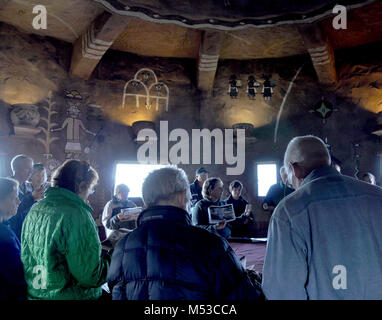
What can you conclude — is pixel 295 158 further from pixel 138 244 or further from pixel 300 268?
pixel 138 244

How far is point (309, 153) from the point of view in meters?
1.45

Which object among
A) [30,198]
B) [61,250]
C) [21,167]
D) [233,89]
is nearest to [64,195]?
[61,250]

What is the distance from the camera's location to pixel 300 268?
1.25 metres

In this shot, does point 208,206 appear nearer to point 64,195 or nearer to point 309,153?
point 64,195

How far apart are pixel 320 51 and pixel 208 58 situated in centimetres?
242

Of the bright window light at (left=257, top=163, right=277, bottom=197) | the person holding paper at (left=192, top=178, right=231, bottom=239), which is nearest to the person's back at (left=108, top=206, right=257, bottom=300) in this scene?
the person holding paper at (left=192, top=178, right=231, bottom=239)

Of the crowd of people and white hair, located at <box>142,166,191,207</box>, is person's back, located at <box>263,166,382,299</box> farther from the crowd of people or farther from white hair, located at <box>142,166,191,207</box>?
white hair, located at <box>142,166,191,207</box>

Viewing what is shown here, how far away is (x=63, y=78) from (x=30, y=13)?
54.8 inches

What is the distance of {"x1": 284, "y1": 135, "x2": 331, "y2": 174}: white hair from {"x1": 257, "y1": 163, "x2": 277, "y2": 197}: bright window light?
19.6 ft

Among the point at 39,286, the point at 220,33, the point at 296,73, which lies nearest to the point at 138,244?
the point at 39,286

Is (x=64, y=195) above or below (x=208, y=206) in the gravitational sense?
above

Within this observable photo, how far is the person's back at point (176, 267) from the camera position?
47.8 inches

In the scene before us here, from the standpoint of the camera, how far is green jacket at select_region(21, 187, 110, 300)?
5.28ft

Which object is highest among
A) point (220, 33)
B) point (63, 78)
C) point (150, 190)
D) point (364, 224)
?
point (220, 33)
